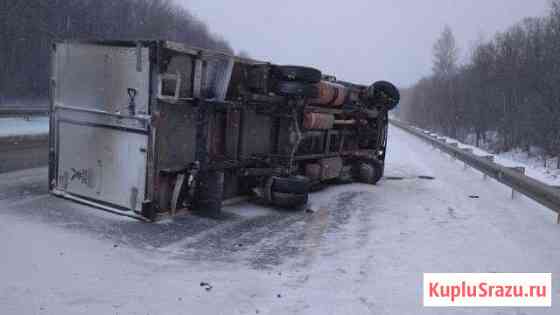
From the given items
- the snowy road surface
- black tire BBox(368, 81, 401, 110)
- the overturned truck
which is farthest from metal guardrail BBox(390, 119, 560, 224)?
the overturned truck

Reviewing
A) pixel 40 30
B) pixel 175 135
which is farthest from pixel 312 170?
pixel 40 30

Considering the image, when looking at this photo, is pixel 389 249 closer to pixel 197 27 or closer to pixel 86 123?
pixel 86 123

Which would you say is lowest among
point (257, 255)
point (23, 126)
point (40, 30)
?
point (23, 126)

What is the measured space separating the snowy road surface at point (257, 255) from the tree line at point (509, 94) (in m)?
22.6

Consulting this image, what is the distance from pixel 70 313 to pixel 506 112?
36942 mm

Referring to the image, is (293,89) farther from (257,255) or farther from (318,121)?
(257,255)

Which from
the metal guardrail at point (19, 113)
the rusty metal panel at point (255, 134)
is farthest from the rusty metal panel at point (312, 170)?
the metal guardrail at point (19, 113)

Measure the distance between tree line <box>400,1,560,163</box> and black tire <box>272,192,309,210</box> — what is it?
22776mm

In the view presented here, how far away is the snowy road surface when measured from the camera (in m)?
4.05

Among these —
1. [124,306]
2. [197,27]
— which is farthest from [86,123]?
[197,27]

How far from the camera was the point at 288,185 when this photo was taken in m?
7.64

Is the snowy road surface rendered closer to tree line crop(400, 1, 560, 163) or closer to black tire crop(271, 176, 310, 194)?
black tire crop(271, 176, 310, 194)

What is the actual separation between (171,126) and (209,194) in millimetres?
1112

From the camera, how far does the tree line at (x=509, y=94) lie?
29.0 m
